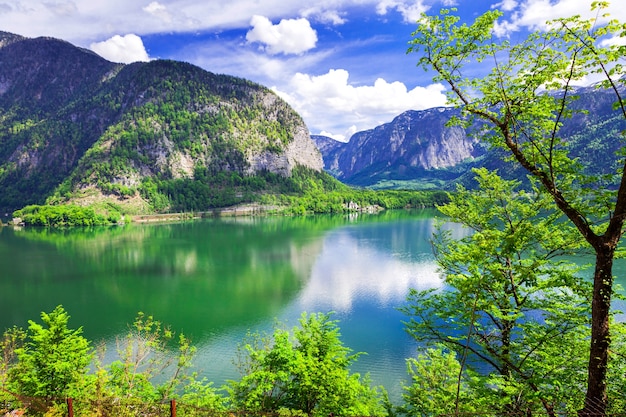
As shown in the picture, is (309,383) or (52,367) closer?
(309,383)

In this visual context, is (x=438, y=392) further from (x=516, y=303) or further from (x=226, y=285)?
(x=226, y=285)

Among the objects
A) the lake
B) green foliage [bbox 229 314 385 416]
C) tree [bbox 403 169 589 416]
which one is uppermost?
tree [bbox 403 169 589 416]

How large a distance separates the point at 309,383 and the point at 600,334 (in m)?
9.44

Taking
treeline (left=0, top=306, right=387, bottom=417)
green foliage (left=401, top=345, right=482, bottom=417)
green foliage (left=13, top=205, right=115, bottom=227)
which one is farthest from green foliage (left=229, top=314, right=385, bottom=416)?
green foliage (left=13, top=205, right=115, bottom=227)

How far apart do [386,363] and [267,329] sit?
10658 mm

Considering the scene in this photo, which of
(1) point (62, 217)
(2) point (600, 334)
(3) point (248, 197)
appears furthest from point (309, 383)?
(3) point (248, 197)

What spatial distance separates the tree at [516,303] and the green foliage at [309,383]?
362 centimetres

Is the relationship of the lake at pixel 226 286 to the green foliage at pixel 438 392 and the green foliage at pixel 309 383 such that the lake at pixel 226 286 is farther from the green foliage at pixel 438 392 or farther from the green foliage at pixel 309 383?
the green foliage at pixel 309 383

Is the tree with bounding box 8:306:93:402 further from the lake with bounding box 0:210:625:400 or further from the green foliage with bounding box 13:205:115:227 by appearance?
the green foliage with bounding box 13:205:115:227

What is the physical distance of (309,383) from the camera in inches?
538

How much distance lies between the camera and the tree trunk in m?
6.53

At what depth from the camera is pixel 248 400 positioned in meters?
14.4

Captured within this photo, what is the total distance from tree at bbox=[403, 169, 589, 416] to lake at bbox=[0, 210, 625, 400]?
9.41ft

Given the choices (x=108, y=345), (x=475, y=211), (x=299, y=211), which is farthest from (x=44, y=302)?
(x=299, y=211)
